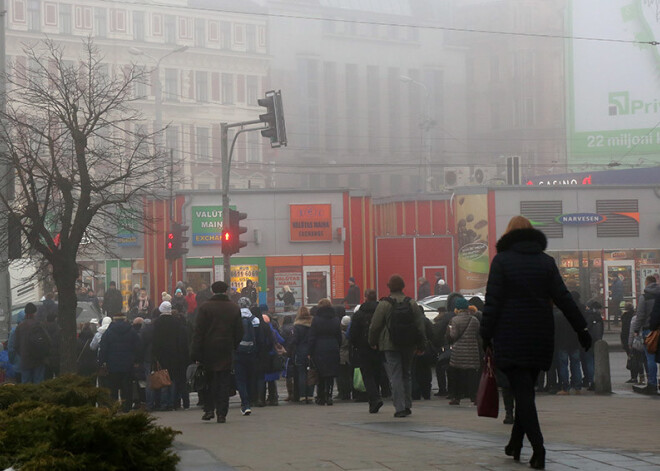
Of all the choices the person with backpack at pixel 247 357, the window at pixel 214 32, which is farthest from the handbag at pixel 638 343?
the window at pixel 214 32

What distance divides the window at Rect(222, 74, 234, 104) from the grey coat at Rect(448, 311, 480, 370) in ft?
241

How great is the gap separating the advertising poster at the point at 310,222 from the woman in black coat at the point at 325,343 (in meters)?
24.5

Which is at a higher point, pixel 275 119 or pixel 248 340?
pixel 275 119

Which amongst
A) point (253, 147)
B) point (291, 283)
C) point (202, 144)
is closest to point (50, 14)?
point (202, 144)

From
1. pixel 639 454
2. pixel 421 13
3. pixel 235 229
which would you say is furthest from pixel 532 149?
pixel 639 454

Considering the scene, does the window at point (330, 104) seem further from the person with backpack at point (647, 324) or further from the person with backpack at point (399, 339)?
the person with backpack at point (399, 339)

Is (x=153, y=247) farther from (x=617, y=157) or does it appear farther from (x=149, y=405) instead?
(x=617, y=157)

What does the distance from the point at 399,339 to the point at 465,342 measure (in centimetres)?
226

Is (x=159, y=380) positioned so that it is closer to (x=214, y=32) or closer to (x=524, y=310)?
(x=524, y=310)

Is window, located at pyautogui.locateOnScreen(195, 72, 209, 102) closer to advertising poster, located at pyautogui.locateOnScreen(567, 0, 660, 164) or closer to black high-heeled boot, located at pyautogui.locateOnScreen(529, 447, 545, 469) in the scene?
advertising poster, located at pyautogui.locateOnScreen(567, 0, 660, 164)

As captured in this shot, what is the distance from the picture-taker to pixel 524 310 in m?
8.42

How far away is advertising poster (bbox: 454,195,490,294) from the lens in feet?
144

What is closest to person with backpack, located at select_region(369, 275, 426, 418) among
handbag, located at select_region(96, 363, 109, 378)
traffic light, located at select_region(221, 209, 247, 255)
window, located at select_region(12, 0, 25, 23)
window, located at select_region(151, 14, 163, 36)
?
handbag, located at select_region(96, 363, 109, 378)

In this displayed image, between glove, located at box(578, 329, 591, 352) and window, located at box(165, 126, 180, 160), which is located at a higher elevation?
window, located at box(165, 126, 180, 160)
